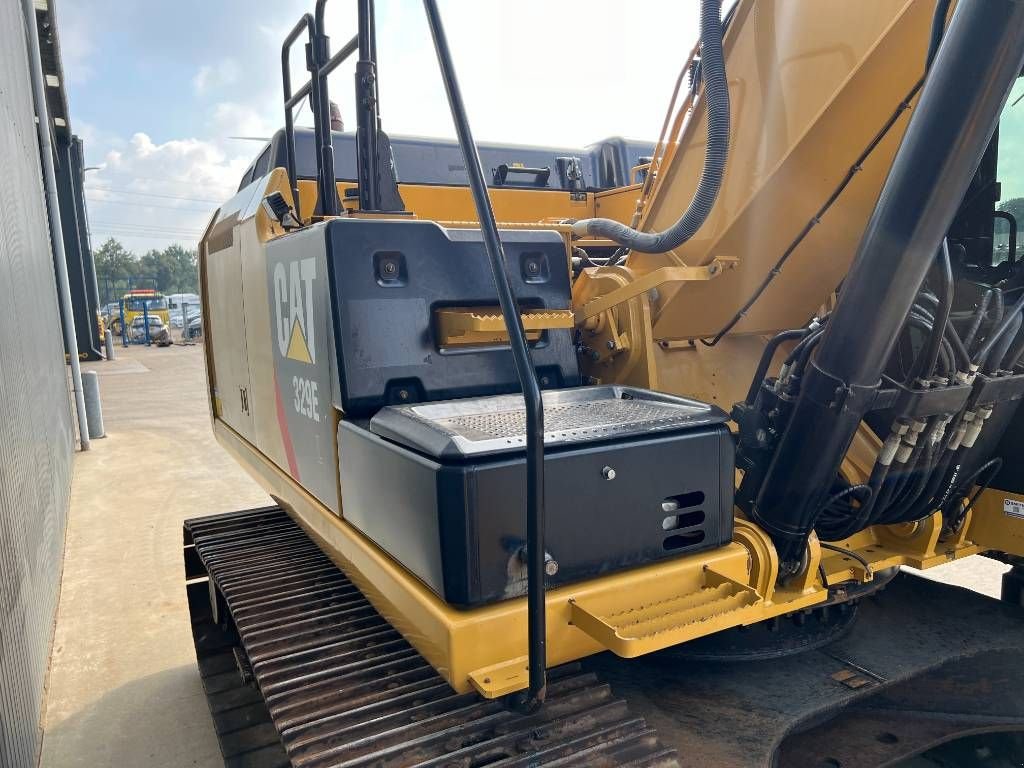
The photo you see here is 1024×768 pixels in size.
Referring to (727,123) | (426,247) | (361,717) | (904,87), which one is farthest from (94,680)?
(904,87)

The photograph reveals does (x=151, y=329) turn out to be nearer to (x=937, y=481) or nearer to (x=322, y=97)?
(x=322, y=97)

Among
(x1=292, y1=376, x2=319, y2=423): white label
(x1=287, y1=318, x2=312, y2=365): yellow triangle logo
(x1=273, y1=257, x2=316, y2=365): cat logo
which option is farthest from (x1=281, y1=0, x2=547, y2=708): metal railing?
(x1=292, y1=376, x2=319, y2=423): white label

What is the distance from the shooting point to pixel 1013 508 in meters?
2.51

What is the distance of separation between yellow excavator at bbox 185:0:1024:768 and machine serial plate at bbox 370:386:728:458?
1 centimetres

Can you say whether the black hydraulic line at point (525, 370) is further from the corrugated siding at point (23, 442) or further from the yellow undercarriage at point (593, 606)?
the corrugated siding at point (23, 442)

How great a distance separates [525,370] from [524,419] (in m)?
0.59

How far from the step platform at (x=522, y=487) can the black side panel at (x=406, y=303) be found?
11 cm

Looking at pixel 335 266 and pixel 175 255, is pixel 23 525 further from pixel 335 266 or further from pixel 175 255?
pixel 175 255

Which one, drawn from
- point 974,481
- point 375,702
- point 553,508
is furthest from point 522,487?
point 974,481

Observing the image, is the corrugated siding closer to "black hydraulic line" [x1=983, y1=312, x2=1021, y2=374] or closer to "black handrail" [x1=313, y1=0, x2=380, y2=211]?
"black handrail" [x1=313, y1=0, x2=380, y2=211]

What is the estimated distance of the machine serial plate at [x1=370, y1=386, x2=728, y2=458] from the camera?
5.20ft

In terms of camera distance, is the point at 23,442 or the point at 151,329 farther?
the point at 151,329

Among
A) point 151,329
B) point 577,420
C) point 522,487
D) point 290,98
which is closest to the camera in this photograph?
point 522,487

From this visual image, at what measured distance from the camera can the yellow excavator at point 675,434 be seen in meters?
1.56
